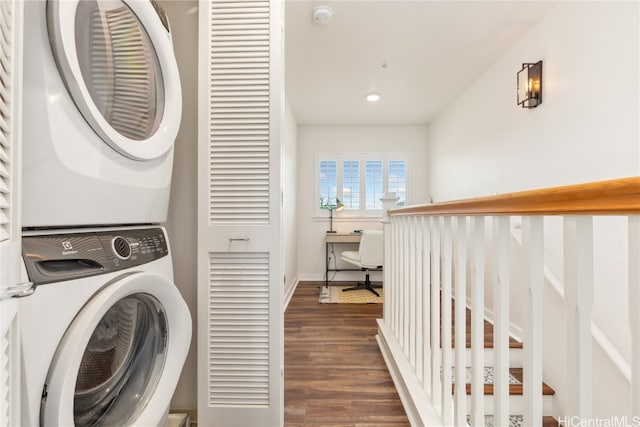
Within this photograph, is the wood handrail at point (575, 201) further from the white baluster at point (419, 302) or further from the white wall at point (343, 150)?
the white wall at point (343, 150)

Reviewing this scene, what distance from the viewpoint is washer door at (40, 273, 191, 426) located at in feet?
2.08

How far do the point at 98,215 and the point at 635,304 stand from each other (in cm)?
113

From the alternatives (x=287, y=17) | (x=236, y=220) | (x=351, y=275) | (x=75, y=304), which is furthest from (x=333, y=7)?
(x=351, y=275)

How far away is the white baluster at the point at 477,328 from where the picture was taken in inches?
35.4

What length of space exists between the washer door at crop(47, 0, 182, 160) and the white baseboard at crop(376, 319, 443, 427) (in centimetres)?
146

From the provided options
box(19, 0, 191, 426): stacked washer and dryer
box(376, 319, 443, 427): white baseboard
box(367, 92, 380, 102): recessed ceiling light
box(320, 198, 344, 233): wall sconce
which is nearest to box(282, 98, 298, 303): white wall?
box(320, 198, 344, 233): wall sconce

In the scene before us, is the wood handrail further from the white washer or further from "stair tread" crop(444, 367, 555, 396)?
"stair tread" crop(444, 367, 555, 396)

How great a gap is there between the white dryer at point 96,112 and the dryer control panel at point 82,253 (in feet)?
0.12

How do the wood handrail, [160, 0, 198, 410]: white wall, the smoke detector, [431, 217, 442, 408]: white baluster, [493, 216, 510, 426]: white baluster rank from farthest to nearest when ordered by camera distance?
the smoke detector, [160, 0, 198, 410]: white wall, [431, 217, 442, 408]: white baluster, [493, 216, 510, 426]: white baluster, the wood handrail

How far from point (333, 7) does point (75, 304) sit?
2201 millimetres

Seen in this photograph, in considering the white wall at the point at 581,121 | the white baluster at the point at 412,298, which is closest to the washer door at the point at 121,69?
the white baluster at the point at 412,298

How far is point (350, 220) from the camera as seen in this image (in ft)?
15.8

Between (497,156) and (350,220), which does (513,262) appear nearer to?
(497,156)

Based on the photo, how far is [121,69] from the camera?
0.86 metres
